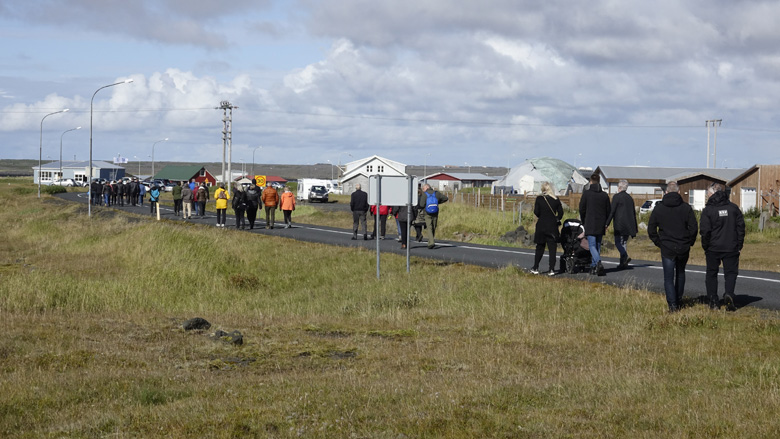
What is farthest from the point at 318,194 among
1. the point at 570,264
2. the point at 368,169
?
the point at 570,264

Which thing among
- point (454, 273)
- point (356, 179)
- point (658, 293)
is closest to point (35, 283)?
point (454, 273)

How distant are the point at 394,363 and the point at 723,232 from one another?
17.2 feet

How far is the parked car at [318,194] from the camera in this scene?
3206 inches

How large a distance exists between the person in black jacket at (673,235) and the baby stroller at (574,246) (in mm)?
4344

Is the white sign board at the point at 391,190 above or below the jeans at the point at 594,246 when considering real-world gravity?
above

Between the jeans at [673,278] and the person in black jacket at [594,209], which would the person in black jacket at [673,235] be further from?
the person in black jacket at [594,209]

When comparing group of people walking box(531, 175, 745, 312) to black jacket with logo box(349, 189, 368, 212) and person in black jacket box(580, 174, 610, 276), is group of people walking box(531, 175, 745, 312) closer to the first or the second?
person in black jacket box(580, 174, 610, 276)

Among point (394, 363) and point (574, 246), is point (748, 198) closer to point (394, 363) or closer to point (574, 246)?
point (574, 246)

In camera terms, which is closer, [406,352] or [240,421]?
[240,421]

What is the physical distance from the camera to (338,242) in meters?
27.9

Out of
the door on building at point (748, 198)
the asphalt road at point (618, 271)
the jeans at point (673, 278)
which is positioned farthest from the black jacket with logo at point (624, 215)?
the door on building at point (748, 198)

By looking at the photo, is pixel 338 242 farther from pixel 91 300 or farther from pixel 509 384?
pixel 509 384

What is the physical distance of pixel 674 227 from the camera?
39.6ft

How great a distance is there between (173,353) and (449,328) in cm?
386
